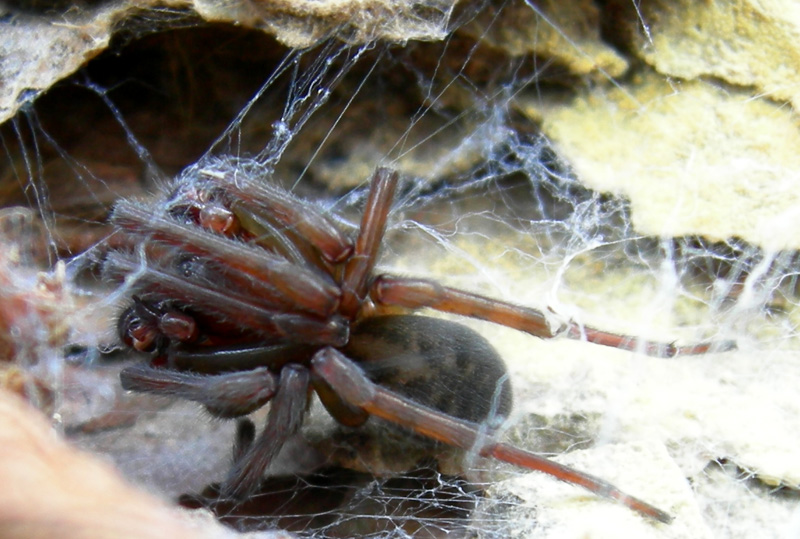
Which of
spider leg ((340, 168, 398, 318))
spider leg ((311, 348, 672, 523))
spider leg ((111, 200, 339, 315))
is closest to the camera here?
spider leg ((311, 348, 672, 523))

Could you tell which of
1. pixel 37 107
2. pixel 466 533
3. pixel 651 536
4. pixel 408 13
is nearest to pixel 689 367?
pixel 651 536

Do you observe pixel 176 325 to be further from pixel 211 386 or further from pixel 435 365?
pixel 435 365

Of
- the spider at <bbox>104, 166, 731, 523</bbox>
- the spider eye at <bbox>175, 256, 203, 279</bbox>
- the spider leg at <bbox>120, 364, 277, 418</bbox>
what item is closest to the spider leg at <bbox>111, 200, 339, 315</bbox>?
the spider at <bbox>104, 166, 731, 523</bbox>

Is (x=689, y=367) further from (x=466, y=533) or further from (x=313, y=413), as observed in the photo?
(x=313, y=413)

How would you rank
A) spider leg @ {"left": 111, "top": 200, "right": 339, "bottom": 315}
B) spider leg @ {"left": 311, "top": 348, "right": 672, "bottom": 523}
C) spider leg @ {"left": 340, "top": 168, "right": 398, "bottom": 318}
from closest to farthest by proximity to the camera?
spider leg @ {"left": 311, "top": 348, "right": 672, "bottom": 523}, spider leg @ {"left": 111, "top": 200, "right": 339, "bottom": 315}, spider leg @ {"left": 340, "top": 168, "right": 398, "bottom": 318}

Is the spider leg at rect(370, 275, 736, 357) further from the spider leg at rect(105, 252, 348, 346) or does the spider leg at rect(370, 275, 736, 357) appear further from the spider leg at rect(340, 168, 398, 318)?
the spider leg at rect(105, 252, 348, 346)

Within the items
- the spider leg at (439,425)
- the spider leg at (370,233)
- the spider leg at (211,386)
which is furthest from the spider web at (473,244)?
the spider leg at (370,233)

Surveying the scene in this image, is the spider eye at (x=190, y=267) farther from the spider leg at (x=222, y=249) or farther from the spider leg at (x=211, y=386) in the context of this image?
the spider leg at (x=211, y=386)
